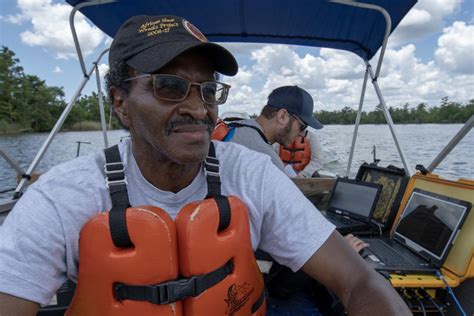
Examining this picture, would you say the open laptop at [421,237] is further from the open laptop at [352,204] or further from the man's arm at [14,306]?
the man's arm at [14,306]

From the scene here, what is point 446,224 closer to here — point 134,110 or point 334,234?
point 334,234

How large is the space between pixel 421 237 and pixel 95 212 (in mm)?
1668

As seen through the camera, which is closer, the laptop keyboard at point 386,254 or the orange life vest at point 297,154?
the laptop keyboard at point 386,254

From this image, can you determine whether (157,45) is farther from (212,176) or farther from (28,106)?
(28,106)

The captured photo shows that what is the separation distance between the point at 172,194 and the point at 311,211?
1.67ft

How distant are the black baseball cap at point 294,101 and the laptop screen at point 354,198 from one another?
706mm

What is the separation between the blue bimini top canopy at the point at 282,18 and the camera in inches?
112

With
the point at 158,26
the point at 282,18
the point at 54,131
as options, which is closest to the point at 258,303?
the point at 158,26

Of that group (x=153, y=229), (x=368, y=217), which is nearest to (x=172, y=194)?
(x=153, y=229)

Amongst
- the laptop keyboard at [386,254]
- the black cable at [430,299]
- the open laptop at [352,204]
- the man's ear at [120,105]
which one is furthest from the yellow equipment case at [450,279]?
the man's ear at [120,105]

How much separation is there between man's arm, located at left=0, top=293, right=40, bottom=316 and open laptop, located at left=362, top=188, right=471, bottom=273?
Result: 1412 millimetres

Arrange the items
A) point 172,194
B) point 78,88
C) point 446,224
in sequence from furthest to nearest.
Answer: point 78,88, point 446,224, point 172,194

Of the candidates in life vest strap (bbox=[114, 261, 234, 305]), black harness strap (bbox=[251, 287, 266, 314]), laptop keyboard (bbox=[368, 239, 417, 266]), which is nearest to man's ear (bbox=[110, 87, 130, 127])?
life vest strap (bbox=[114, 261, 234, 305])

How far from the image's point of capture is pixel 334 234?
4.05 ft
